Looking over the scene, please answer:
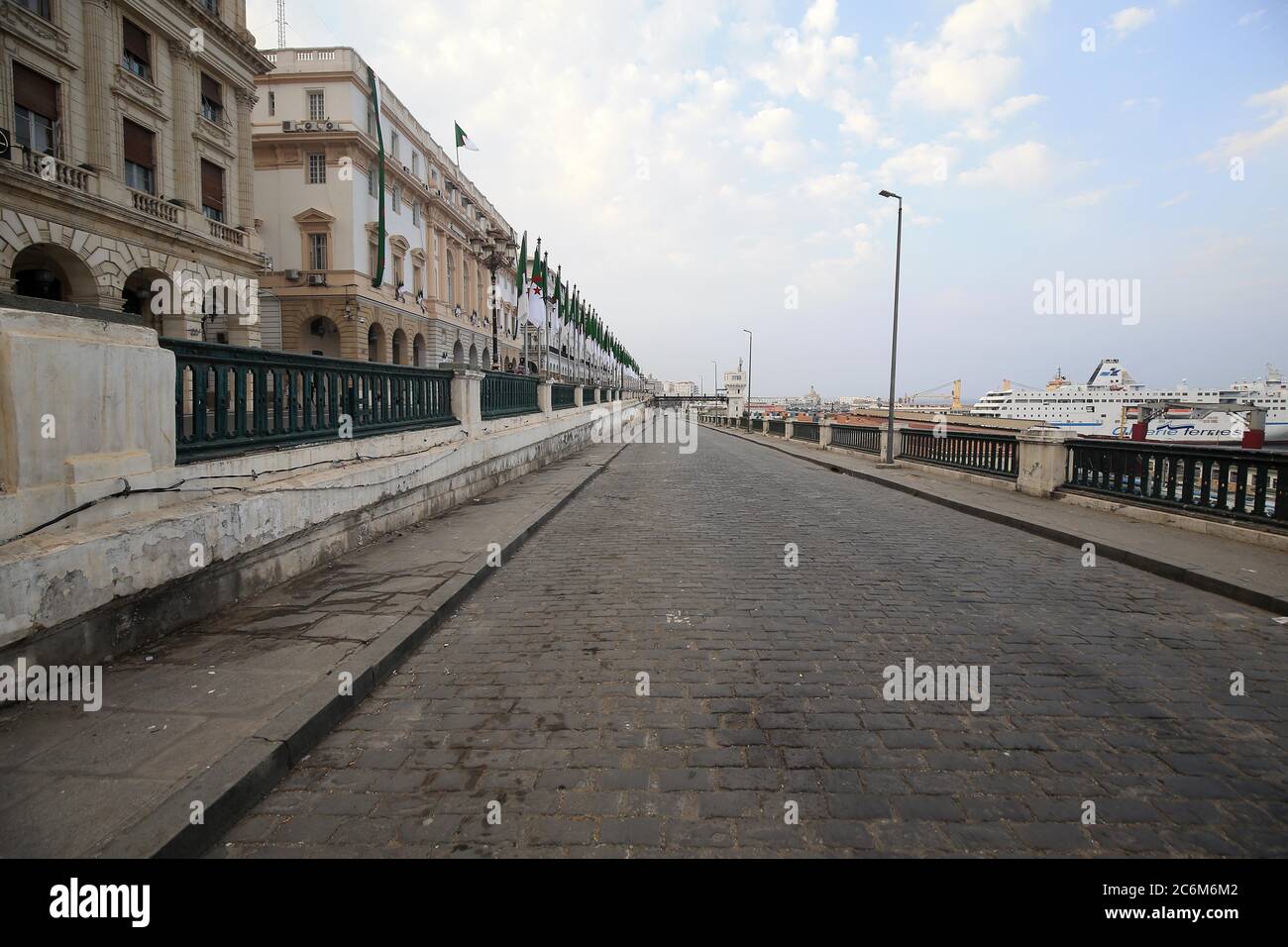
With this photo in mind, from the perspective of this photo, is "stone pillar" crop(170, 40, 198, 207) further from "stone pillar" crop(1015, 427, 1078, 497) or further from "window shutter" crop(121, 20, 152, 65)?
"stone pillar" crop(1015, 427, 1078, 497)

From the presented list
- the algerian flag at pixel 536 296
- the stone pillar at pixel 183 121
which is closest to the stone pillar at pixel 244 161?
the stone pillar at pixel 183 121

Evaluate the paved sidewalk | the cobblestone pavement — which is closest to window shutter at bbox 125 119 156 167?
the paved sidewalk

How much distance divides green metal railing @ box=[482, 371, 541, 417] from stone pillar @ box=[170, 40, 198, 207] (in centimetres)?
1851

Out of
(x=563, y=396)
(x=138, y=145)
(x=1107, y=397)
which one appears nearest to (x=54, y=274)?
(x=138, y=145)

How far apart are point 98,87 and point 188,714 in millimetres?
29076

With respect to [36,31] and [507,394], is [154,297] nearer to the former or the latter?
[36,31]

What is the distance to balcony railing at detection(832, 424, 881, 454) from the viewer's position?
2305cm

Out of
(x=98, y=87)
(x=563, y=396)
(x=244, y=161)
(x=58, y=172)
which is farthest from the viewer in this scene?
(x=244, y=161)

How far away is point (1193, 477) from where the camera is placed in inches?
346

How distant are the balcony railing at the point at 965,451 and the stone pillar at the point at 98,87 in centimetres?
2859

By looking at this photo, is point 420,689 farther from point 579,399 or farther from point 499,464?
point 579,399

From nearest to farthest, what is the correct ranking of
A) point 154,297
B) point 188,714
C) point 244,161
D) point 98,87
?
1. point 188,714
2. point 98,87
3. point 154,297
4. point 244,161

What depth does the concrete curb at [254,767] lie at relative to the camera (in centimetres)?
229
